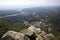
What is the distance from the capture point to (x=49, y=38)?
16.9 m

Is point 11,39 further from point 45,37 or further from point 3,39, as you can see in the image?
point 45,37

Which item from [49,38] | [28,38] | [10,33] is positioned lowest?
[49,38]

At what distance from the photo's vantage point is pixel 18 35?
1299cm

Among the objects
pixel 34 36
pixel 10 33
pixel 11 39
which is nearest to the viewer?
pixel 11 39

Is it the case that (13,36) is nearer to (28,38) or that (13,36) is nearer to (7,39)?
(7,39)

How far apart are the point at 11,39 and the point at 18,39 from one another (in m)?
0.71

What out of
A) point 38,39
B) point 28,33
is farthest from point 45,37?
point 28,33

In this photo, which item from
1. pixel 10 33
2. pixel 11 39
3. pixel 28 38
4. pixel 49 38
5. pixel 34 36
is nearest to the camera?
pixel 11 39

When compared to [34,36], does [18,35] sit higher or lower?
higher

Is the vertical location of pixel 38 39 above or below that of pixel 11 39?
below

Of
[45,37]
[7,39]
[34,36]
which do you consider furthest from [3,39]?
[45,37]

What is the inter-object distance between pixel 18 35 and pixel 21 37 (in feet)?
1.32

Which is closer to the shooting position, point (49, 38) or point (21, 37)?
point (21, 37)

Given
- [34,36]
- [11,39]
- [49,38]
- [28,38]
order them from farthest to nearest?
[49,38] → [34,36] → [28,38] → [11,39]
